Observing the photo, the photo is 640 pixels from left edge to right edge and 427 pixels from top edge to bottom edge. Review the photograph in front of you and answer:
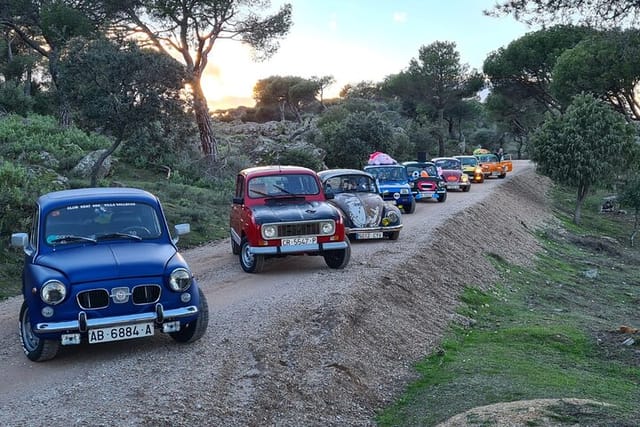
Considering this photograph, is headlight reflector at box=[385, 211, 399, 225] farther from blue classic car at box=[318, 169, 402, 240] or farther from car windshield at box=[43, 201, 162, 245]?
car windshield at box=[43, 201, 162, 245]

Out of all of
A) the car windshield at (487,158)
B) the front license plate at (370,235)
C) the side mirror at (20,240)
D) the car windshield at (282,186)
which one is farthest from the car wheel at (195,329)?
the car windshield at (487,158)

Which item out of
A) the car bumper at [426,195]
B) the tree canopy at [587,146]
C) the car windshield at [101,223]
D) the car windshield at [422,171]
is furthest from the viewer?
the tree canopy at [587,146]

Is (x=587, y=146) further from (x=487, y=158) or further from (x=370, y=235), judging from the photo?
(x=370, y=235)

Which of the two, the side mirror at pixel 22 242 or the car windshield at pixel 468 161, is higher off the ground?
the side mirror at pixel 22 242

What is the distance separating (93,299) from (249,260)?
5.69m

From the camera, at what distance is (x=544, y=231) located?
2803cm

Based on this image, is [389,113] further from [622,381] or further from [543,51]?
[622,381]

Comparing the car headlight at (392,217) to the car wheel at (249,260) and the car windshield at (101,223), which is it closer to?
the car wheel at (249,260)

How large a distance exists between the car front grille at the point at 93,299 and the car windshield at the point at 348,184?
9.76 meters

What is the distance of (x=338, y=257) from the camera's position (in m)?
12.9

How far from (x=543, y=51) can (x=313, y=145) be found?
23.7 m

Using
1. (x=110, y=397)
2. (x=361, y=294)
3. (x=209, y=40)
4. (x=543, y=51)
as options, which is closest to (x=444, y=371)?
(x=361, y=294)

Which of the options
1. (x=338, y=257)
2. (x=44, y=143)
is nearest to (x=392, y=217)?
(x=338, y=257)

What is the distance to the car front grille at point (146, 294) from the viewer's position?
7.38 meters
